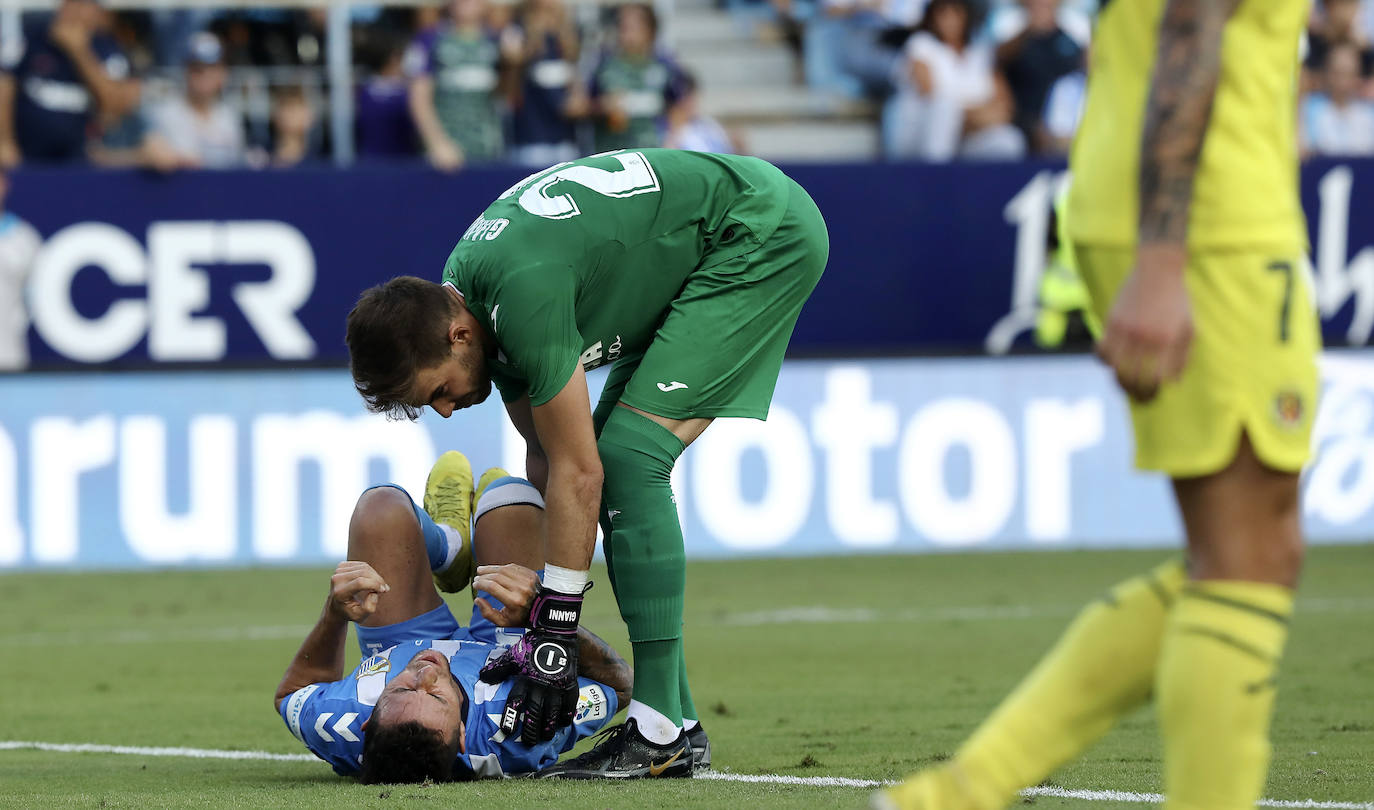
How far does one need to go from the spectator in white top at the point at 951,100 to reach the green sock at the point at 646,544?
374 inches

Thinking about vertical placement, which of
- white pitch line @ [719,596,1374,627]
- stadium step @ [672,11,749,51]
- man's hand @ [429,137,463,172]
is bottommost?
white pitch line @ [719,596,1374,627]

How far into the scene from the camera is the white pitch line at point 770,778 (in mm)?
4027

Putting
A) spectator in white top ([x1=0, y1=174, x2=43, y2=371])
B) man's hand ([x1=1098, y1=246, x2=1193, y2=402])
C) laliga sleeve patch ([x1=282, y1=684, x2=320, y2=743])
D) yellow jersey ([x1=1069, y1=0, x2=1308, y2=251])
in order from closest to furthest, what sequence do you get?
man's hand ([x1=1098, y1=246, x2=1193, y2=402])
yellow jersey ([x1=1069, y1=0, x2=1308, y2=251])
laliga sleeve patch ([x1=282, y1=684, x2=320, y2=743])
spectator in white top ([x1=0, y1=174, x2=43, y2=371])

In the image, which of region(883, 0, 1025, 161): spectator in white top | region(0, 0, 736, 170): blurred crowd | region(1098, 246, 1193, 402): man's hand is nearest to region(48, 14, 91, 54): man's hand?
region(0, 0, 736, 170): blurred crowd

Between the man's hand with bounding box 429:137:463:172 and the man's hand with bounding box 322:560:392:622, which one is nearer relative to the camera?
the man's hand with bounding box 322:560:392:622

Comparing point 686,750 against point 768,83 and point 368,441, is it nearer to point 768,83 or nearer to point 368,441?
point 368,441

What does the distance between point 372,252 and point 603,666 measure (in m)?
7.87

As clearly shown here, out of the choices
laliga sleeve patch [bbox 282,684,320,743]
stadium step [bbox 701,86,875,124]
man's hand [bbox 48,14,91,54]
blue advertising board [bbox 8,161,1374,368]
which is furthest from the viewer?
stadium step [bbox 701,86,875,124]

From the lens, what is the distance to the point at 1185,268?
9.49 ft

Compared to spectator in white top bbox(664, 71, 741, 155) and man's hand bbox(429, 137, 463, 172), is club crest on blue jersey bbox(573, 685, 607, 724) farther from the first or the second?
spectator in white top bbox(664, 71, 741, 155)

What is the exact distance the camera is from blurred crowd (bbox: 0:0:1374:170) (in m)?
12.6

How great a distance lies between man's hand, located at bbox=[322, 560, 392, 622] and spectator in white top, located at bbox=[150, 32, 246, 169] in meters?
8.86

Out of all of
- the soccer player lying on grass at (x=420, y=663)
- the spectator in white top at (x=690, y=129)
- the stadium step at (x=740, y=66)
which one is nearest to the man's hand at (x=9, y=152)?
the spectator in white top at (x=690, y=129)

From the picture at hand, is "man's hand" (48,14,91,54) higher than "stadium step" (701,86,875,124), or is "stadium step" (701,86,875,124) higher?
"man's hand" (48,14,91,54)
